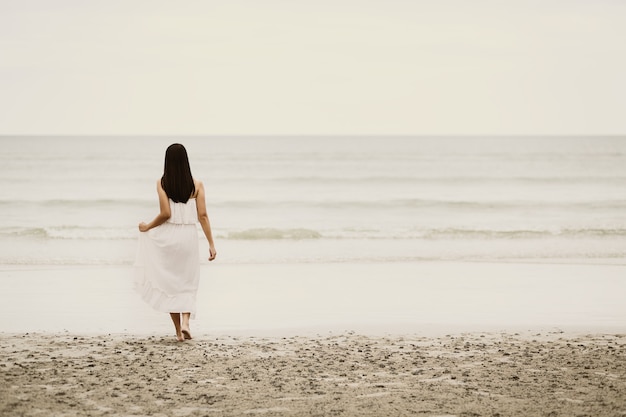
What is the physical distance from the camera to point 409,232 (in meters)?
21.4

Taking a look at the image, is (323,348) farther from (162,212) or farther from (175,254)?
(162,212)

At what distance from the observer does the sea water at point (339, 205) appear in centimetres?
1702

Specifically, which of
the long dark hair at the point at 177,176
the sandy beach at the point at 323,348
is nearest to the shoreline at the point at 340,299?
the sandy beach at the point at 323,348

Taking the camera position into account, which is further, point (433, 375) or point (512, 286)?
→ point (512, 286)

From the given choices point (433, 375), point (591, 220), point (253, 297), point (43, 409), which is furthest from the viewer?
point (591, 220)

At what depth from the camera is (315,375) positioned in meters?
5.87

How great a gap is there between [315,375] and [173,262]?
215 centimetres

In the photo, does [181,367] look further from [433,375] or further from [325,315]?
[325,315]

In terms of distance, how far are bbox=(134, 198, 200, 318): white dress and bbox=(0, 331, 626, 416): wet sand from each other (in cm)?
39

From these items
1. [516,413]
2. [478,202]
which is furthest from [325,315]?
[478,202]

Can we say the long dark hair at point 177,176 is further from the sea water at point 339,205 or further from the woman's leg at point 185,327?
the sea water at point 339,205

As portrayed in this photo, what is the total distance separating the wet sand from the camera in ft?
16.4

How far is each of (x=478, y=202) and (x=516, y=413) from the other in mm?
29369

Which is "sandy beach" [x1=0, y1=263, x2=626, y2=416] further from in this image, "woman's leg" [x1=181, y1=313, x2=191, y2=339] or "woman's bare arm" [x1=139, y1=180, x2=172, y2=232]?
"woman's bare arm" [x1=139, y1=180, x2=172, y2=232]
